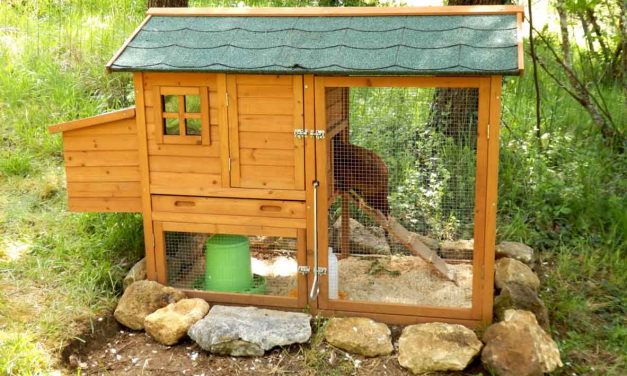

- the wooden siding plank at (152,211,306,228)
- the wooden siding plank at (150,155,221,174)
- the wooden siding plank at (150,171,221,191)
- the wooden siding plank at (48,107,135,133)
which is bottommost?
the wooden siding plank at (152,211,306,228)

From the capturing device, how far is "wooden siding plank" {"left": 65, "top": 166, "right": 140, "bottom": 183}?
457 cm

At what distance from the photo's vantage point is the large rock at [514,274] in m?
4.47

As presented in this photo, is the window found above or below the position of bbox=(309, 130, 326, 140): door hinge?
above

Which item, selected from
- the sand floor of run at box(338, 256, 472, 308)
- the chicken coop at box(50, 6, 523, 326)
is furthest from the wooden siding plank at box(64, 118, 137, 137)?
the sand floor of run at box(338, 256, 472, 308)

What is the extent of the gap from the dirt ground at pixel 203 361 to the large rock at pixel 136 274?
18.6 inches

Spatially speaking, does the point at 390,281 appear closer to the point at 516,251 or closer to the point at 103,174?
the point at 516,251

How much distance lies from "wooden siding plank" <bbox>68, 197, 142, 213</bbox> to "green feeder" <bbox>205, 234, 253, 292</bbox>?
0.53m

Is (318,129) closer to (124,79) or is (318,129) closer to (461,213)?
(461,213)

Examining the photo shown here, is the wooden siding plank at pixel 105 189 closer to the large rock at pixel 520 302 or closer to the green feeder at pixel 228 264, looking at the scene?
the green feeder at pixel 228 264

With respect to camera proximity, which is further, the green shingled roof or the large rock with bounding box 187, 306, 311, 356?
the large rock with bounding box 187, 306, 311, 356

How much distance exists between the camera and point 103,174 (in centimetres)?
461

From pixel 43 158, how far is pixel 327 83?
3569 mm

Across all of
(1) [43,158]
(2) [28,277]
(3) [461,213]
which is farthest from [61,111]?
(3) [461,213]

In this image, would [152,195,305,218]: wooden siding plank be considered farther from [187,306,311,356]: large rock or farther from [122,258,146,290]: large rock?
[187,306,311,356]: large rock
